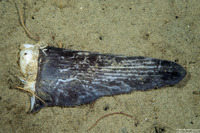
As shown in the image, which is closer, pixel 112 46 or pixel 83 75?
pixel 83 75

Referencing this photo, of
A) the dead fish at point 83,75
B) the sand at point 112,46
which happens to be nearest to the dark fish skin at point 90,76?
the dead fish at point 83,75

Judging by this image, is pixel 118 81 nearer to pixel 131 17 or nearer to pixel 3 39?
pixel 131 17

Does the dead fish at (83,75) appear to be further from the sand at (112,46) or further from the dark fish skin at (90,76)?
the sand at (112,46)

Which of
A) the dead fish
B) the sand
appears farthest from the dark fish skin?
the sand

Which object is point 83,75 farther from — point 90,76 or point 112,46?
point 112,46

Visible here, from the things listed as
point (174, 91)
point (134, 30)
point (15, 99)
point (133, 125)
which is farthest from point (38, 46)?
point (174, 91)

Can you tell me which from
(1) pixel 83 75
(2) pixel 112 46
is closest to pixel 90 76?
(1) pixel 83 75
